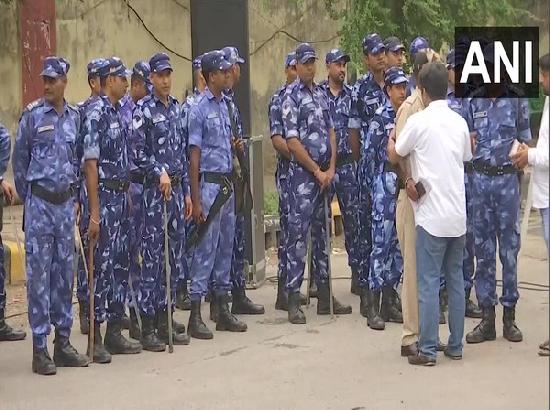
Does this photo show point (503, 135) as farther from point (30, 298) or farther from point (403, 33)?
point (403, 33)

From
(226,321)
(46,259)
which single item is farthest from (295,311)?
(46,259)

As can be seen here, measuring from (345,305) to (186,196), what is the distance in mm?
1675

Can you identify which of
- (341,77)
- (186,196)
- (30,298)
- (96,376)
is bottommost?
(96,376)

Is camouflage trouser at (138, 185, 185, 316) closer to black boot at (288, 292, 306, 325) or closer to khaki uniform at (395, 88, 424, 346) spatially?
black boot at (288, 292, 306, 325)

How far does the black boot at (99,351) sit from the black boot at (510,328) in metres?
2.71

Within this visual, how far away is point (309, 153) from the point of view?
348 inches

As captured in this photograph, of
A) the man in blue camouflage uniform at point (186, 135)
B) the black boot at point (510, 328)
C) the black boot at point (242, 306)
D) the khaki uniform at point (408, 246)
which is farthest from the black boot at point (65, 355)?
the black boot at point (510, 328)

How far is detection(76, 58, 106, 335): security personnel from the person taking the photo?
306 inches

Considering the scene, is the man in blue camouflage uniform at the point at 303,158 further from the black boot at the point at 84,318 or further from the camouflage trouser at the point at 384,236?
the black boot at the point at 84,318

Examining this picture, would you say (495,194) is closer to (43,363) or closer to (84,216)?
(84,216)

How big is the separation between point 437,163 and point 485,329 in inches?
58.0

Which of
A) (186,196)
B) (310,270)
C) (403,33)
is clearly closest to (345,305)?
(310,270)

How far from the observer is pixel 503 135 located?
792 cm

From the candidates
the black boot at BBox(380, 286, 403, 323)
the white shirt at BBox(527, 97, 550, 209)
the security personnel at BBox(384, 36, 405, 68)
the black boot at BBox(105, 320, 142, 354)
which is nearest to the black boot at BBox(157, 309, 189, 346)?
the black boot at BBox(105, 320, 142, 354)
